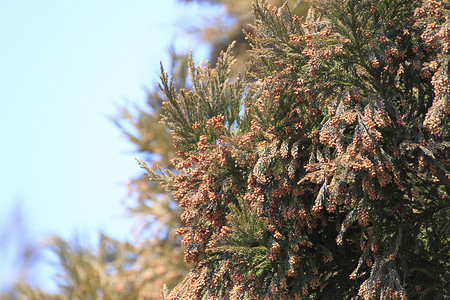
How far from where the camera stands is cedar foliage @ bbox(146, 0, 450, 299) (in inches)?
179

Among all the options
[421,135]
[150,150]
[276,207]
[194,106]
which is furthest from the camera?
[150,150]

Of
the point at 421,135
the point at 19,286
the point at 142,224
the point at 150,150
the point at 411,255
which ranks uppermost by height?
the point at 150,150

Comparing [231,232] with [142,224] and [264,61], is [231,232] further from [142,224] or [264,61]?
[142,224]

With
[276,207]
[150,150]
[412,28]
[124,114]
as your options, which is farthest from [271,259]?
[124,114]

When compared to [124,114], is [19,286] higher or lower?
lower

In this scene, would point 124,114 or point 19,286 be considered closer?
point 19,286

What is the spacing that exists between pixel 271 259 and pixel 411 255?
5.42 ft

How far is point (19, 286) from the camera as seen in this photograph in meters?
5.73

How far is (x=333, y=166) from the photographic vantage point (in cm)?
437

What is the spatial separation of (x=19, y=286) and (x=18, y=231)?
700 mm

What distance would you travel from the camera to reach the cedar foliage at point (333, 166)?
14.9ft

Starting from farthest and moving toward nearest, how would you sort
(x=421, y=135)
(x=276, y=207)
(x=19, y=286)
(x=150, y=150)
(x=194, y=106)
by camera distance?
(x=150, y=150) < (x=194, y=106) < (x=19, y=286) < (x=276, y=207) < (x=421, y=135)

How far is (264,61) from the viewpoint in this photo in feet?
19.8

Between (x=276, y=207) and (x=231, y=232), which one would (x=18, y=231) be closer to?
(x=231, y=232)
